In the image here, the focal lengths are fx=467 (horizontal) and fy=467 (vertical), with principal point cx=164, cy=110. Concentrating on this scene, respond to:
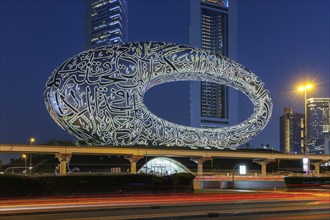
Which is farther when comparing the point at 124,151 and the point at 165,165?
the point at 165,165

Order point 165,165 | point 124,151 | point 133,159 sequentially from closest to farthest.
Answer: point 124,151 < point 133,159 < point 165,165

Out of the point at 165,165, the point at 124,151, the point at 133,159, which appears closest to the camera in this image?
the point at 124,151

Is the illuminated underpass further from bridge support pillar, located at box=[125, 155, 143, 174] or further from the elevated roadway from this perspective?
bridge support pillar, located at box=[125, 155, 143, 174]

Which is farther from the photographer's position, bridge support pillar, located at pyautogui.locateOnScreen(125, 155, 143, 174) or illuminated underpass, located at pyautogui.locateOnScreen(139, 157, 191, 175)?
illuminated underpass, located at pyautogui.locateOnScreen(139, 157, 191, 175)

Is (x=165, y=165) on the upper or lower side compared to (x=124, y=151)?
lower

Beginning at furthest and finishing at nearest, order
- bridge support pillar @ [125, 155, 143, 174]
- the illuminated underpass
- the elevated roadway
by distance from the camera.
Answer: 1. the illuminated underpass
2. bridge support pillar @ [125, 155, 143, 174]
3. the elevated roadway

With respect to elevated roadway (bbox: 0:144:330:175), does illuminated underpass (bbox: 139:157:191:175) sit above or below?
below

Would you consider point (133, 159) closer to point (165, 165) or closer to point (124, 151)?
point (124, 151)

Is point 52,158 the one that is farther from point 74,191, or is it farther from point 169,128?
point 74,191

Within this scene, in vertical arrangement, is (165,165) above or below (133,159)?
below

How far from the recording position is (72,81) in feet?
215

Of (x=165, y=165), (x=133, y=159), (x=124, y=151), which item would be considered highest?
(x=124, y=151)

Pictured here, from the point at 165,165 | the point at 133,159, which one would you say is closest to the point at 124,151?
the point at 133,159

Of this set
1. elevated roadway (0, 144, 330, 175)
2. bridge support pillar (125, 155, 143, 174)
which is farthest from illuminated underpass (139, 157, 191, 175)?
bridge support pillar (125, 155, 143, 174)
